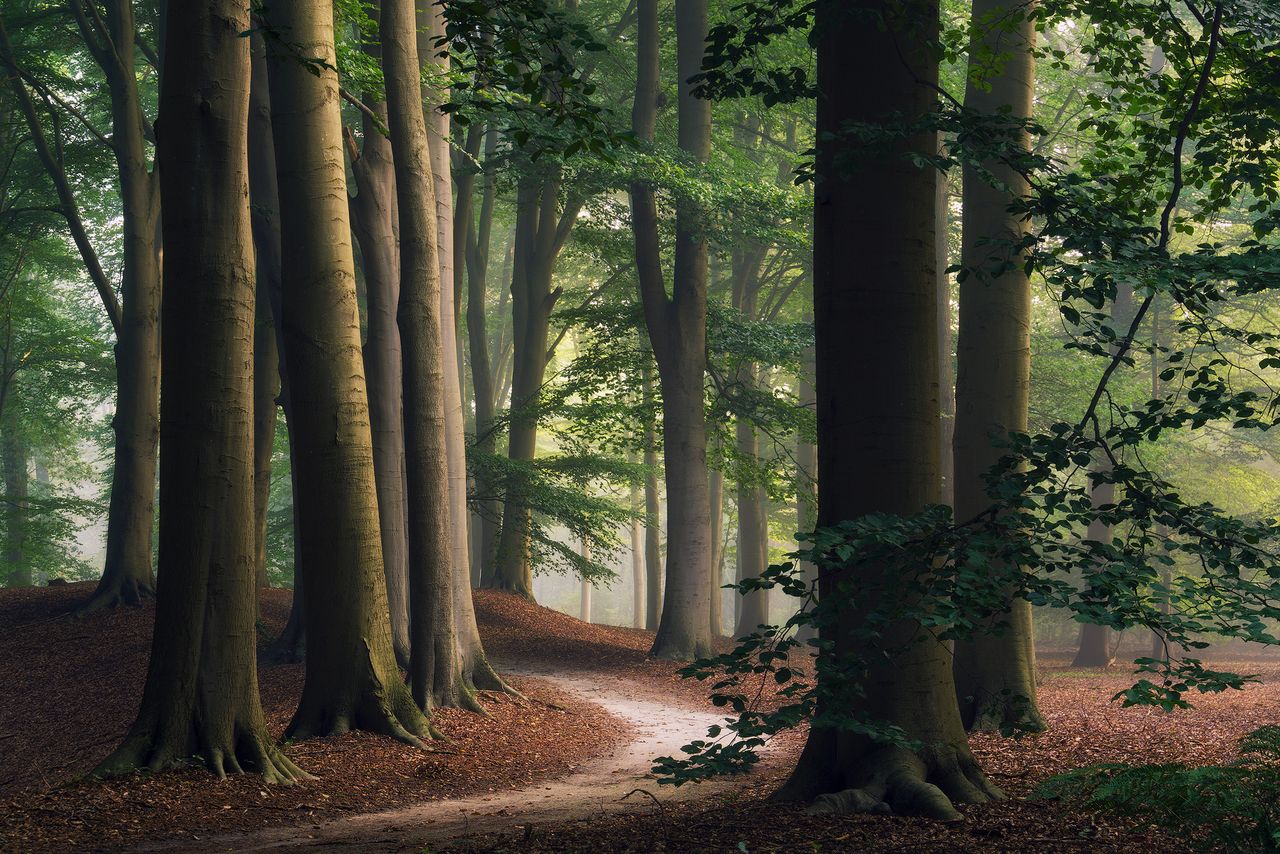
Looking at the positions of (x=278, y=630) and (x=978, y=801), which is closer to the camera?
(x=978, y=801)

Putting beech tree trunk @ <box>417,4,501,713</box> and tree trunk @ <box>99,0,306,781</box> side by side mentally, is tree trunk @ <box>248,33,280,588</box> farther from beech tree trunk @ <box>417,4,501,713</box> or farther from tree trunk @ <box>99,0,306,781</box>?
tree trunk @ <box>99,0,306,781</box>

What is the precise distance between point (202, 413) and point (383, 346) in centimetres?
464

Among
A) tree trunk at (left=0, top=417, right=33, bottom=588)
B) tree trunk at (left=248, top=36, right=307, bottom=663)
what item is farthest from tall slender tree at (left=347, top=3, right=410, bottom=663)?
tree trunk at (left=0, top=417, right=33, bottom=588)

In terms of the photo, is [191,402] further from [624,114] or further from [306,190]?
[624,114]

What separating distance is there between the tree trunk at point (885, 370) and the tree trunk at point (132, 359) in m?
13.0

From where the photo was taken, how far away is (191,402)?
7441 mm

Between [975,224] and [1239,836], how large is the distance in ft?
21.9

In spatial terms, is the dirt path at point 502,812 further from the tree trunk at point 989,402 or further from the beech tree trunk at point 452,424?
the tree trunk at point 989,402

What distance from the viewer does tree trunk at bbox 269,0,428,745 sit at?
8969mm

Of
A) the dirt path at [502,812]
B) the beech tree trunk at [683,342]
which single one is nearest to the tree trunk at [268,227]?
the dirt path at [502,812]

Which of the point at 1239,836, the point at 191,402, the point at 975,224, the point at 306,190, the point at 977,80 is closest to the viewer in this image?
the point at 1239,836

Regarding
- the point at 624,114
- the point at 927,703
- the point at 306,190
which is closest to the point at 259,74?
the point at 306,190

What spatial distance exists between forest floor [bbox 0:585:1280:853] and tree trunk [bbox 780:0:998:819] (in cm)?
41

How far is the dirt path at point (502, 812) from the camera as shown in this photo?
611cm
